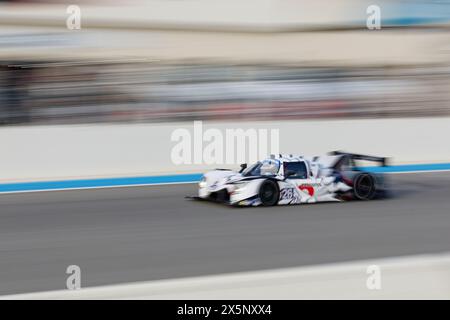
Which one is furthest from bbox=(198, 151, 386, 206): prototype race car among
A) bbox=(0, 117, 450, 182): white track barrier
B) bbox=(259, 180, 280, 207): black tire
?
bbox=(0, 117, 450, 182): white track barrier

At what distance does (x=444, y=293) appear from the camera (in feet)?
15.7

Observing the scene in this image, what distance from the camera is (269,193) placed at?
10.0 m

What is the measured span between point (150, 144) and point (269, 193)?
14.6 ft

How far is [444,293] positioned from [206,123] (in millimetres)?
10228

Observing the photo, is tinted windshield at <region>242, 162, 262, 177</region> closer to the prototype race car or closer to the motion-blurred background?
the prototype race car

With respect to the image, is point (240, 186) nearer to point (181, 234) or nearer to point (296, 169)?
point (296, 169)

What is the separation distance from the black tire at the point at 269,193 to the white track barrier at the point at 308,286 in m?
4.94

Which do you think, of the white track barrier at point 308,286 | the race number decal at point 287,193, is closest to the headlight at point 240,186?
the race number decal at point 287,193

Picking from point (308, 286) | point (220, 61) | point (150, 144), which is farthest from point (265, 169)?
point (220, 61)

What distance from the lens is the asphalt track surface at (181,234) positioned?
6.76m

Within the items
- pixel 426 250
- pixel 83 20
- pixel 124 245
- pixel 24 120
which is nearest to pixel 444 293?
pixel 426 250

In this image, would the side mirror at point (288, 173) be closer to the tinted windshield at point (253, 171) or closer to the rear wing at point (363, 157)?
the tinted windshield at point (253, 171)

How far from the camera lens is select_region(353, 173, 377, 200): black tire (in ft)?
34.7
